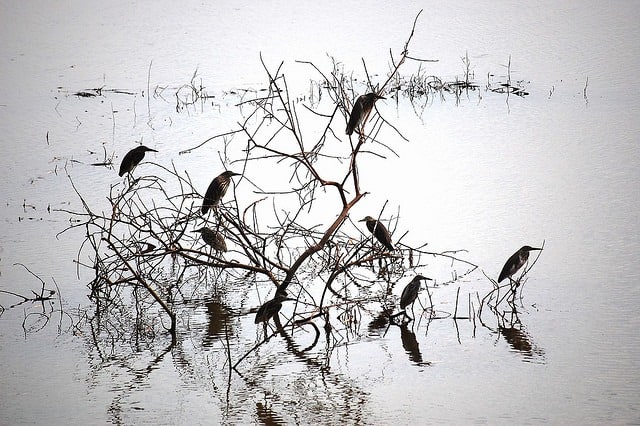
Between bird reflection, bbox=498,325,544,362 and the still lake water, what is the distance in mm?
27

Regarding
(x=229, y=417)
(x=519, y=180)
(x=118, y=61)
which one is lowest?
(x=229, y=417)

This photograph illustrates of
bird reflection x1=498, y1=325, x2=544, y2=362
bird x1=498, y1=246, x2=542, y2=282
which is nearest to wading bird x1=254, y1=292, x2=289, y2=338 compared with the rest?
bird reflection x1=498, y1=325, x2=544, y2=362

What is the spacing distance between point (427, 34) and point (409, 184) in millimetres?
5327

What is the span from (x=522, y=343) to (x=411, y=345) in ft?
1.95

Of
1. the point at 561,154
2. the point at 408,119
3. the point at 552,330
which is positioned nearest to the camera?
the point at 552,330

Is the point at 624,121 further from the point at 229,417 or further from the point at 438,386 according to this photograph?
the point at 229,417

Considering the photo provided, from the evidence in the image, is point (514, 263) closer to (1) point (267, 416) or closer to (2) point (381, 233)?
(2) point (381, 233)

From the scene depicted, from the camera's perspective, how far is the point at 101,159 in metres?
9.46

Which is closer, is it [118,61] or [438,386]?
[438,386]

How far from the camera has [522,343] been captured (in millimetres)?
5160

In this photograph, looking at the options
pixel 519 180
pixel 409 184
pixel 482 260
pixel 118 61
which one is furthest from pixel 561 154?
pixel 118 61

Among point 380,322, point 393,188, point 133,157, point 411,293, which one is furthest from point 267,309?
point 393,188

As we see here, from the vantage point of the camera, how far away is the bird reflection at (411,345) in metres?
5.01

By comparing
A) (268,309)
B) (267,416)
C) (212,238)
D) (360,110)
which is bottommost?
(267,416)
